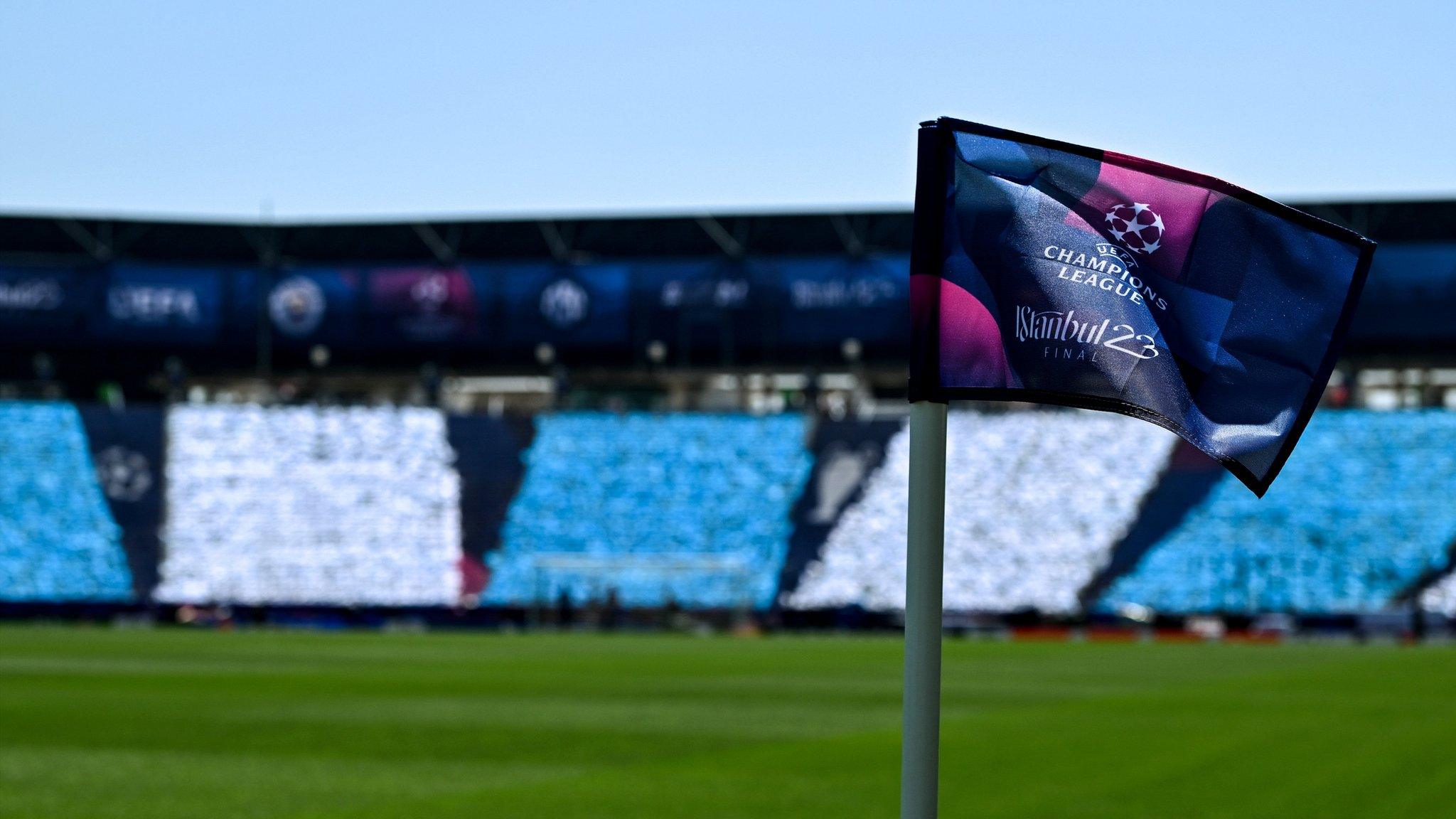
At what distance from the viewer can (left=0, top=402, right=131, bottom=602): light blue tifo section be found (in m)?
63.3

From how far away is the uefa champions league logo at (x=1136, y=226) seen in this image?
548 centimetres

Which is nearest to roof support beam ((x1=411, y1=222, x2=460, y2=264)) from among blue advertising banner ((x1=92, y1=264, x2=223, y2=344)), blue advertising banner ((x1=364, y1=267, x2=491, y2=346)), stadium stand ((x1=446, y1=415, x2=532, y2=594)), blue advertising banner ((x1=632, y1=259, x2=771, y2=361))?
blue advertising banner ((x1=364, y1=267, x2=491, y2=346))

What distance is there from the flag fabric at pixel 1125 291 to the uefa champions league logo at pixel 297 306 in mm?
74548

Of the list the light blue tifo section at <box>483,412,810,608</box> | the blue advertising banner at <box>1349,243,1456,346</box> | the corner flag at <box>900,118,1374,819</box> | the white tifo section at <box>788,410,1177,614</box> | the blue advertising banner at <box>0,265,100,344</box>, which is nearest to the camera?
the corner flag at <box>900,118,1374,819</box>

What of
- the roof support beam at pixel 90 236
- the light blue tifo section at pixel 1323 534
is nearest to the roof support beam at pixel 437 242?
the roof support beam at pixel 90 236

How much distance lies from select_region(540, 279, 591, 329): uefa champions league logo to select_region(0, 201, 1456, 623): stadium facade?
0.29 ft

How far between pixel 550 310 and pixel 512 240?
12.1 ft

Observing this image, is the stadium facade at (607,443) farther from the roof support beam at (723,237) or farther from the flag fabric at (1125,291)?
the flag fabric at (1125,291)

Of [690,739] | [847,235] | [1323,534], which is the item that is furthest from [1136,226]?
[847,235]

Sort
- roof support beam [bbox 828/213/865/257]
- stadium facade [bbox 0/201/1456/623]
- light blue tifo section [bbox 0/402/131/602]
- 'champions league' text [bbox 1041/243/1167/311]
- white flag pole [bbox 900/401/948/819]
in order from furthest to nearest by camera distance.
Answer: roof support beam [bbox 828/213/865/257] → light blue tifo section [bbox 0/402/131/602] → stadium facade [bbox 0/201/1456/623] → 'champions league' text [bbox 1041/243/1167/311] → white flag pole [bbox 900/401/948/819]

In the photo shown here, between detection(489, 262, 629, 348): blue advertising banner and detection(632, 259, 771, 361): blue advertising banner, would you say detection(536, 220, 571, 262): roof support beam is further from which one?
detection(632, 259, 771, 361): blue advertising banner

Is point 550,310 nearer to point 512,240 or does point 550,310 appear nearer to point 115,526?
point 512,240

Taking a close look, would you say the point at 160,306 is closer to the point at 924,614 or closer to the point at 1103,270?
the point at 1103,270

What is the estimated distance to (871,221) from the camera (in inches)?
2953
